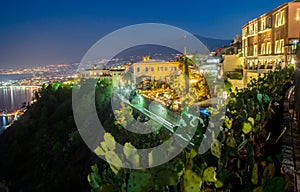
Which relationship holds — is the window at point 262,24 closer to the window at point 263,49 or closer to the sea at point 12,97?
the window at point 263,49

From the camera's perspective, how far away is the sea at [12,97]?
55.9 m

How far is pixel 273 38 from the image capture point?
1405 cm

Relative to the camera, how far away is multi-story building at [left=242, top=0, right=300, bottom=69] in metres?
12.0

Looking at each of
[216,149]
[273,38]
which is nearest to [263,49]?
[273,38]

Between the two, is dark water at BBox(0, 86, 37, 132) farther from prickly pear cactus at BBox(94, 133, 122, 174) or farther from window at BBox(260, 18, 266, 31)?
prickly pear cactus at BBox(94, 133, 122, 174)

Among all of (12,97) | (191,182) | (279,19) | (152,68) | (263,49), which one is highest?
(279,19)

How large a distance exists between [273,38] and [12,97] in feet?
258

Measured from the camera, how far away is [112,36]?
3.98 metres

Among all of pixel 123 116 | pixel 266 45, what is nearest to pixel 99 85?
pixel 266 45

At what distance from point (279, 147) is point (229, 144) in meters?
0.79

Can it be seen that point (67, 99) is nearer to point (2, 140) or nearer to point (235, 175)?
point (2, 140)

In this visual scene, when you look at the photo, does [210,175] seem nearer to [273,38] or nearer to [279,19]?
[279,19]

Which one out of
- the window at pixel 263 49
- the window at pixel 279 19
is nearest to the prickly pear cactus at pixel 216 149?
the window at pixel 279 19

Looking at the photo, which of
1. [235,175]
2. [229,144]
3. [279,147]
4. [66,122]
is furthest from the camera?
[66,122]
